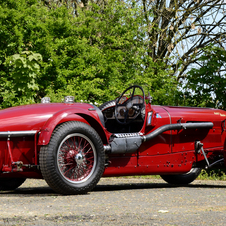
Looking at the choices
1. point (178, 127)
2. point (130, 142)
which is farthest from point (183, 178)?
point (130, 142)

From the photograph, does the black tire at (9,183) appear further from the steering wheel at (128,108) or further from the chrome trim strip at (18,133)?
the steering wheel at (128,108)

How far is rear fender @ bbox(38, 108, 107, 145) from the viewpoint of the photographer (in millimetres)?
5484

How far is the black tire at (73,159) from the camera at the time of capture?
17.9 feet

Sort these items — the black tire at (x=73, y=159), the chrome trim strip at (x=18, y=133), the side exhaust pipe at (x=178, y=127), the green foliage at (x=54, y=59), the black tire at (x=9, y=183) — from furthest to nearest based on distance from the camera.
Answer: the green foliage at (x=54, y=59) → the black tire at (x=9, y=183) → the side exhaust pipe at (x=178, y=127) → the chrome trim strip at (x=18, y=133) → the black tire at (x=73, y=159)

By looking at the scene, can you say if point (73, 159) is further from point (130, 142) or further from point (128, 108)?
point (128, 108)

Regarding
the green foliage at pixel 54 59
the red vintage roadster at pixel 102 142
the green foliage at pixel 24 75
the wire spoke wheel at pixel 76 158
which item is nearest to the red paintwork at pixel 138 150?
the red vintage roadster at pixel 102 142

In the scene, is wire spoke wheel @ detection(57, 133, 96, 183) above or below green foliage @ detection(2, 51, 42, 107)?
below

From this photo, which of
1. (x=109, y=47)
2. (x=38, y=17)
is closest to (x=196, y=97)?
(x=109, y=47)

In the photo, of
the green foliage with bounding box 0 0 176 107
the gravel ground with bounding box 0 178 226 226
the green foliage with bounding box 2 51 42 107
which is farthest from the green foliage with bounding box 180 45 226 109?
the gravel ground with bounding box 0 178 226 226

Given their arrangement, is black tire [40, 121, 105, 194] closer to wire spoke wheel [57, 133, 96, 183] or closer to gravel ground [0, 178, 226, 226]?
wire spoke wheel [57, 133, 96, 183]

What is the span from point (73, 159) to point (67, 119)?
1.78ft

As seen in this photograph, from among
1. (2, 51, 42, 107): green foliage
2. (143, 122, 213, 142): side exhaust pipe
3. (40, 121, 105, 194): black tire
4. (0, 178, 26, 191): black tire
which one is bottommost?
(0, 178, 26, 191): black tire

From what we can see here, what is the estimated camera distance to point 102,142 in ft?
20.2

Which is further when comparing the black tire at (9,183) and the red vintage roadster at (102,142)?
the black tire at (9,183)
